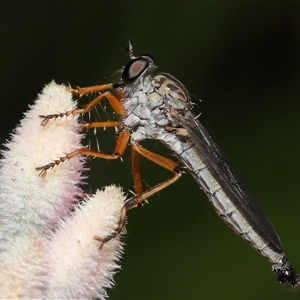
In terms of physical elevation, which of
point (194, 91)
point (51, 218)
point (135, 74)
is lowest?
point (51, 218)

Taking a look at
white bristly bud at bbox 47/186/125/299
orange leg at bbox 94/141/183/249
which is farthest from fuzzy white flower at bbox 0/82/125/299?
orange leg at bbox 94/141/183/249

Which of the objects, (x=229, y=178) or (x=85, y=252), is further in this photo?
(x=229, y=178)

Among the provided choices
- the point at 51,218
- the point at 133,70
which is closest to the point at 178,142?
the point at 133,70

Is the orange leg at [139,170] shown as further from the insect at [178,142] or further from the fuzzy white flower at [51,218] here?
the fuzzy white flower at [51,218]

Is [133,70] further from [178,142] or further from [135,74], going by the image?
[178,142]

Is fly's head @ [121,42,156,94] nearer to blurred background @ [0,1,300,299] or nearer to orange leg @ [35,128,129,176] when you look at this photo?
orange leg @ [35,128,129,176]

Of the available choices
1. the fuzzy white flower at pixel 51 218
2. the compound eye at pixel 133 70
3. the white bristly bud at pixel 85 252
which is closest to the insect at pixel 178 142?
the compound eye at pixel 133 70
